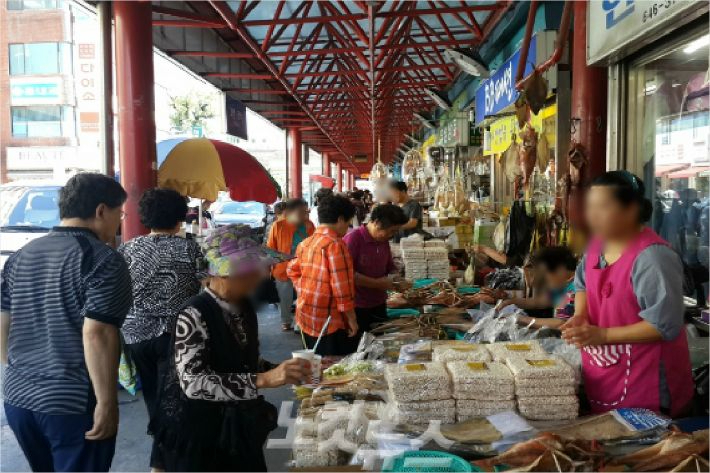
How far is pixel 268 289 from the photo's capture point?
255 cm

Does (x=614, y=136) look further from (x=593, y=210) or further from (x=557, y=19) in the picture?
(x=557, y=19)

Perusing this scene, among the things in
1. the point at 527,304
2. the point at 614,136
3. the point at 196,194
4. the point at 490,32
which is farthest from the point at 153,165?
the point at 490,32

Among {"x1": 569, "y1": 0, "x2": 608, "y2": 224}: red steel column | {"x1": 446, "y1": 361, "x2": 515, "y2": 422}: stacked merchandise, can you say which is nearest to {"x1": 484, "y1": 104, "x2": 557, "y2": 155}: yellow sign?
{"x1": 569, "y1": 0, "x2": 608, "y2": 224}: red steel column

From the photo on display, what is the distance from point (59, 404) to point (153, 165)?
3777 mm

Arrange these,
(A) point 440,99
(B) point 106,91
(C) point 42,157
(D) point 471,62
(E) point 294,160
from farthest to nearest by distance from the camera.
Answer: (E) point 294,160
(C) point 42,157
(A) point 440,99
(D) point 471,62
(B) point 106,91

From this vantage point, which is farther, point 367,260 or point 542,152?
point 542,152

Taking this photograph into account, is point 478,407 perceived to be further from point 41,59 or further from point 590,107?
point 41,59

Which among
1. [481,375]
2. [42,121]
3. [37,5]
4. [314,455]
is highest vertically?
[37,5]

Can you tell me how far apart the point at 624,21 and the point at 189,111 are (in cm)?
3669

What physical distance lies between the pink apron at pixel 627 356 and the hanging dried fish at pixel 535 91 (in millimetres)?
2384

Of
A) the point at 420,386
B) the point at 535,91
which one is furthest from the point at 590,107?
the point at 420,386

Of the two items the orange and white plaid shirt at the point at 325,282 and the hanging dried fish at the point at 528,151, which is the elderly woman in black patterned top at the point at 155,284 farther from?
the hanging dried fish at the point at 528,151

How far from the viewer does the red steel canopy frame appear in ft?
26.4

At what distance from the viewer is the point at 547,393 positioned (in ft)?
7.77
